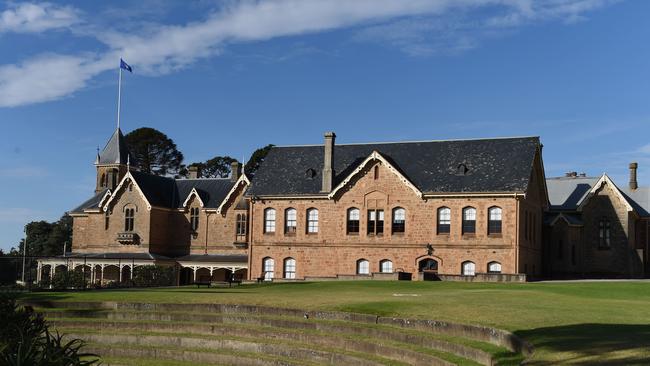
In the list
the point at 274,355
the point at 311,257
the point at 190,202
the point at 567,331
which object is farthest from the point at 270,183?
the point at 567,331

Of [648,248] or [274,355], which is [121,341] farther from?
[648,248]

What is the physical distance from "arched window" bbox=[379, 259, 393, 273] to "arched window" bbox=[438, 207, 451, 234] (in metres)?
4.22

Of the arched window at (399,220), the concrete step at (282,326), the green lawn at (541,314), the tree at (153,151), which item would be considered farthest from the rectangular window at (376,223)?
the tree at (153,151)

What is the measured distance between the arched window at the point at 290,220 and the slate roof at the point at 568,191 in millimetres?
20581

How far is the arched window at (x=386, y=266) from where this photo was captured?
175ft

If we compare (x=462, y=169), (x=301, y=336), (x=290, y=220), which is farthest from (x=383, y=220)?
(x=301, y=336)

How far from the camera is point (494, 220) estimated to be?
2000 inches

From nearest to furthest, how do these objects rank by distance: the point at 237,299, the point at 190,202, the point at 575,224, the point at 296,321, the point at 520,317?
the point at 520,317, the point at 296,321, the point at 237,299, the point at 575,224, the point at 190,202

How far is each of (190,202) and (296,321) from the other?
46.5 meters

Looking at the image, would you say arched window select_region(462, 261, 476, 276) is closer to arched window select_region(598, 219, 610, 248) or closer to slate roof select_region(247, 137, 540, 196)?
slate roof select_region(247, 137, 540, 196)

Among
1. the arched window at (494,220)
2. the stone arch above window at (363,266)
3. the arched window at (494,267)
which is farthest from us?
the stone arch above window at (363,266)

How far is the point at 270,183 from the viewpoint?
58250mm

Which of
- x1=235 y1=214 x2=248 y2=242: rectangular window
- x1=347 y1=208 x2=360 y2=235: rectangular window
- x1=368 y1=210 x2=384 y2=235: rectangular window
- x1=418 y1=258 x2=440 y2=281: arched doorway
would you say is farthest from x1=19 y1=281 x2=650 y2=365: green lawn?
x1=235 y1=214 x2=248 y2=242: rectangular window

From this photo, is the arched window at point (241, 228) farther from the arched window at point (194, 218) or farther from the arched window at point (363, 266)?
the arched window at point (363, 266)
